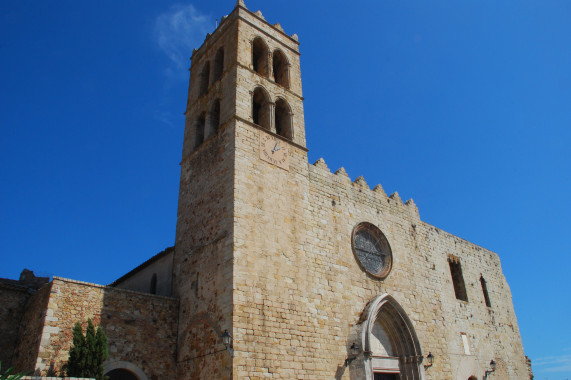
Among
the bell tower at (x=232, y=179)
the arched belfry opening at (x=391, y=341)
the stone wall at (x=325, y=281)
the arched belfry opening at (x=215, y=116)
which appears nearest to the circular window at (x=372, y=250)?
the stone wall at (x=325, y=281)

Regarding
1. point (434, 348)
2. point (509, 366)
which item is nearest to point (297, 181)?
point (434, 348)

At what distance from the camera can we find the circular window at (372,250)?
571 inches

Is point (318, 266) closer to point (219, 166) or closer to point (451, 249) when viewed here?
point (219, 166)

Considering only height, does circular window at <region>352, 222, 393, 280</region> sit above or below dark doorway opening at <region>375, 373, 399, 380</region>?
above

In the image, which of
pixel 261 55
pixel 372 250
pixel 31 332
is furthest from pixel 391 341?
pixel 261 55

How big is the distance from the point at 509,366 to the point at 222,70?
17.3 meters

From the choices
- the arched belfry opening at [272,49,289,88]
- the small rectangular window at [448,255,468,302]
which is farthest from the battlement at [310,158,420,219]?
the arched belfry opening at [272,49,289,88]

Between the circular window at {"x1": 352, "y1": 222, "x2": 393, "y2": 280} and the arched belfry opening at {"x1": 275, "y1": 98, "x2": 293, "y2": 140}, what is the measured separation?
4154 mm

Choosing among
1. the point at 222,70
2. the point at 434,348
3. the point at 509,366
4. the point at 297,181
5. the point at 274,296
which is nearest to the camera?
the point at 274,296

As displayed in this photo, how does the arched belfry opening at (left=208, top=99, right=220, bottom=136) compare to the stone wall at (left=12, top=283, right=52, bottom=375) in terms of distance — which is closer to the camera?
the stone wall at (left=12, top=283, right=52, bottom=375)

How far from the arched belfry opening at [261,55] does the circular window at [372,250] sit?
6762 mm

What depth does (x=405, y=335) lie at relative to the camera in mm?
13953

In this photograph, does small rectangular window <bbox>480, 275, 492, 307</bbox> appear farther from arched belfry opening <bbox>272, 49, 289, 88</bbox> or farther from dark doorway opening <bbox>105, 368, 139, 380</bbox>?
dark doorway opening <bbox>105, 368, 139, 380</bbox>

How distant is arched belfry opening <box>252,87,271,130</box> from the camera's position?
1449 cm
